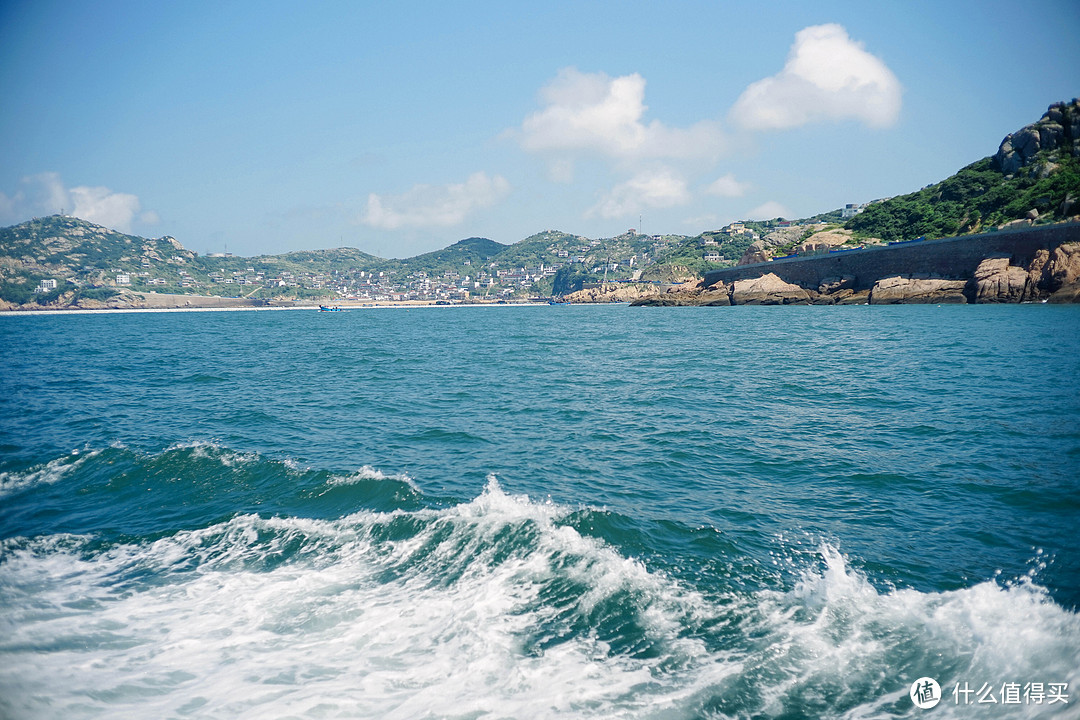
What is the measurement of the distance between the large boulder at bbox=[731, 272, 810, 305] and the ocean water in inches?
2922

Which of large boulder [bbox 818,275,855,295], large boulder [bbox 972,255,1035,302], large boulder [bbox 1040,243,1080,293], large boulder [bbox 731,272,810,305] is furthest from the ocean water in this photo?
large boulder [bbox 731,272,810,305]

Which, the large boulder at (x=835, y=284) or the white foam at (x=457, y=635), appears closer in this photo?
the white foam at (x=457, y=635)

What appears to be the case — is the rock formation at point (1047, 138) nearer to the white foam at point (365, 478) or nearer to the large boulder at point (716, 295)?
the large boulder at point (716, 295)

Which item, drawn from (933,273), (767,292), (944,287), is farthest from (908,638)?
(767,292)

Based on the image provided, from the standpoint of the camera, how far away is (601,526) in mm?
8625

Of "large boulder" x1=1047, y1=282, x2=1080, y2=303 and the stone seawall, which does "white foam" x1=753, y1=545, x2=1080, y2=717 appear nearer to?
"large boulder" x1=1047, y1=282, x2=1080, y2=303

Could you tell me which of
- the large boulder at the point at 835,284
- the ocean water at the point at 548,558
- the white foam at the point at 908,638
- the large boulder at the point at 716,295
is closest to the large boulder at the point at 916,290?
the large boulder at the point at 835,284

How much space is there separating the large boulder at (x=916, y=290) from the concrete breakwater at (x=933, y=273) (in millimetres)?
105

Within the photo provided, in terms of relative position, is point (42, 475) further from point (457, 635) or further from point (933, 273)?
point (933, 273)

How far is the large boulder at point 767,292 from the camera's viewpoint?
8699 cm

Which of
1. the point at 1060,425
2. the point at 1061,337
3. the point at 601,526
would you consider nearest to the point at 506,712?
the point at 601,526

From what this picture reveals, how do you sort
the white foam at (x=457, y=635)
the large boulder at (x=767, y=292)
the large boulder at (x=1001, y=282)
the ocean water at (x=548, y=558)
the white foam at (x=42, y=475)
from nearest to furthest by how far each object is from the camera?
the white foam at (x=457, y=635) < the ocean water at (x=548, y=558) < the white foam at (x=42, y=475) < the large boulder at (x=1001, y=282) < the large boulder at (x=767, y=292)

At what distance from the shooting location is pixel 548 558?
7.68m

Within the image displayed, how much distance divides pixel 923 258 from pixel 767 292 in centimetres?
2343
